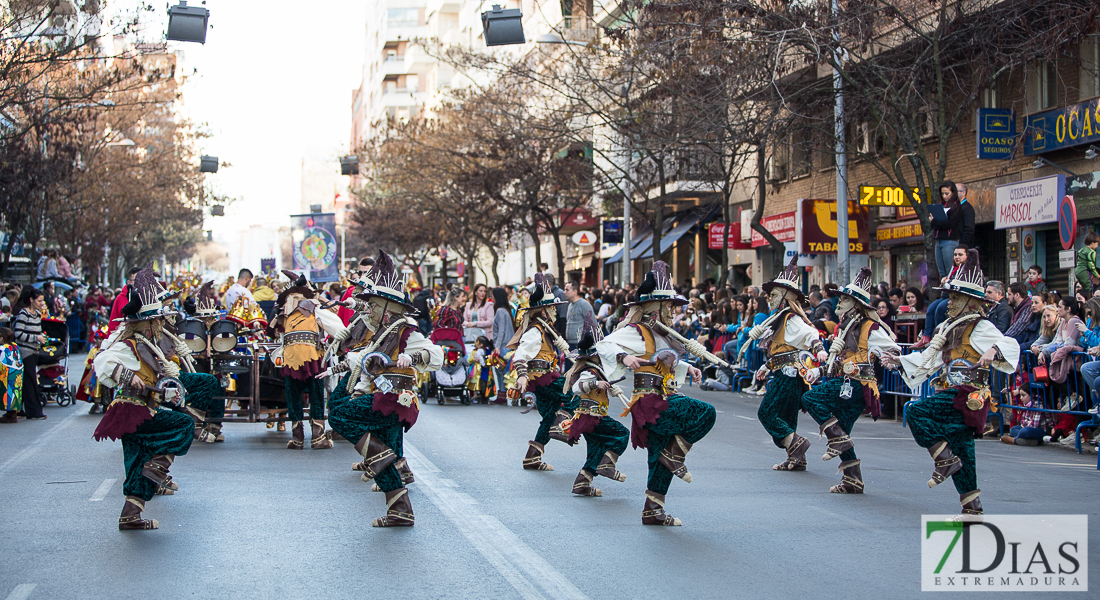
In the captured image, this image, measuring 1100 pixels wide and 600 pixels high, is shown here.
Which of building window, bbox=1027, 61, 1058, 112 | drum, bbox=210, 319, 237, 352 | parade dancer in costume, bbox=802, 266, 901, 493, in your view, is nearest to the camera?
parade dancer in costume, bbox=802, 266, 901, 493

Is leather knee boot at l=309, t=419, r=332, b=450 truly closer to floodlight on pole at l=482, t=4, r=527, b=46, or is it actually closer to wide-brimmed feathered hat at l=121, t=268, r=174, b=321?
wide-brimmed feathered hat at l=121, t=268, r=174, b=321

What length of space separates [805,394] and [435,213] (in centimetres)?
4076

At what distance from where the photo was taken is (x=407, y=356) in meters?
8.59

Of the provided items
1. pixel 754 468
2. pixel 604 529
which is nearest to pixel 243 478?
pixel 604 529

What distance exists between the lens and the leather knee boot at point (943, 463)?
859 cm

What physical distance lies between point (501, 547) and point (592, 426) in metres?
2.30

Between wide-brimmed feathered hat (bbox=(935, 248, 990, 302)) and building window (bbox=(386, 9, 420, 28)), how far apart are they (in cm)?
10588

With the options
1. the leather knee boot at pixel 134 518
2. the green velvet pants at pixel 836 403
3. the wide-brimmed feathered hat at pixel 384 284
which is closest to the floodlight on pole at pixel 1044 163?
the green velvet pants at pixel 836 403

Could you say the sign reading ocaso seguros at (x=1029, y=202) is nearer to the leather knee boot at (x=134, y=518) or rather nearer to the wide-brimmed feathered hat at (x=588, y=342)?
the wide-brimmed feathered hat at (x=588, y=342)

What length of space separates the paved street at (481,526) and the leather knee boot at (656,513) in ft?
0.42

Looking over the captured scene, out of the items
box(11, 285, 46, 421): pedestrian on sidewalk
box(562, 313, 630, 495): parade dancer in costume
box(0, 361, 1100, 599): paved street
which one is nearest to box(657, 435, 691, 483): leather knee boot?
box(0, 361, 1100, 599): paved street

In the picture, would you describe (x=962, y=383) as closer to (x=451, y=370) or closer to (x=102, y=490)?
(x=102, y=490)

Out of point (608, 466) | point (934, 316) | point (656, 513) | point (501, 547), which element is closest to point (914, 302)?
point (934, 316)

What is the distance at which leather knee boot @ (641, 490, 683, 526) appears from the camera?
27.7 ft
